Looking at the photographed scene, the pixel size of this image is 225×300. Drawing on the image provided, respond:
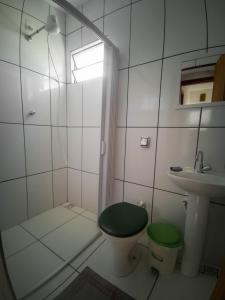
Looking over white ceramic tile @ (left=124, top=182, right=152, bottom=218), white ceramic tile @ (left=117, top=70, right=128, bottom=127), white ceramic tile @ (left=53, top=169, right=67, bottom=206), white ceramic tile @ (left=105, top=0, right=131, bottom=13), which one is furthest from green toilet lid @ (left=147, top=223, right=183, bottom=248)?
white ceramic tile @ (left=105, top=0, right=131, bottom=13)

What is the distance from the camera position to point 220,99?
975mm

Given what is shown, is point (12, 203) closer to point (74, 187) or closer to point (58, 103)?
point (74, 187)

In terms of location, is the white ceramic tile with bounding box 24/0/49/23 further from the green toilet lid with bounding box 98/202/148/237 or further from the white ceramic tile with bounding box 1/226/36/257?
the white ceramic tile with bounding box 1/226/36/257

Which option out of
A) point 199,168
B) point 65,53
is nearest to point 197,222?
point 199,168

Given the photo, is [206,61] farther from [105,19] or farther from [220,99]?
[105,19]

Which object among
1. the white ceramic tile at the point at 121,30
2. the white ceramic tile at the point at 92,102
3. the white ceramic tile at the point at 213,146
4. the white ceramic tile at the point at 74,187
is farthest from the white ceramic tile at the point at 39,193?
the white ceramic tile at the point at 213,146

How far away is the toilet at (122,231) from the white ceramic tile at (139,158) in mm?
294

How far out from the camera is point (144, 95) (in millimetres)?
1253

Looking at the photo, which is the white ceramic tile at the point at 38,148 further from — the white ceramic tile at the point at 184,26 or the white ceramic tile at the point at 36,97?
the white ceramic tile at the point at 184,26

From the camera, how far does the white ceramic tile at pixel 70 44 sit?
160 centimetres

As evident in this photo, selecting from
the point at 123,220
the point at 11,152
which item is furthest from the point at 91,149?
the point at 123,220

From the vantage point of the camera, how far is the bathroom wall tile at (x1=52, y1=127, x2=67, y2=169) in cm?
174

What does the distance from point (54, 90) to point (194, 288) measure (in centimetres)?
215

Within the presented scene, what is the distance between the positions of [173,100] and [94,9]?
1.27 meters
